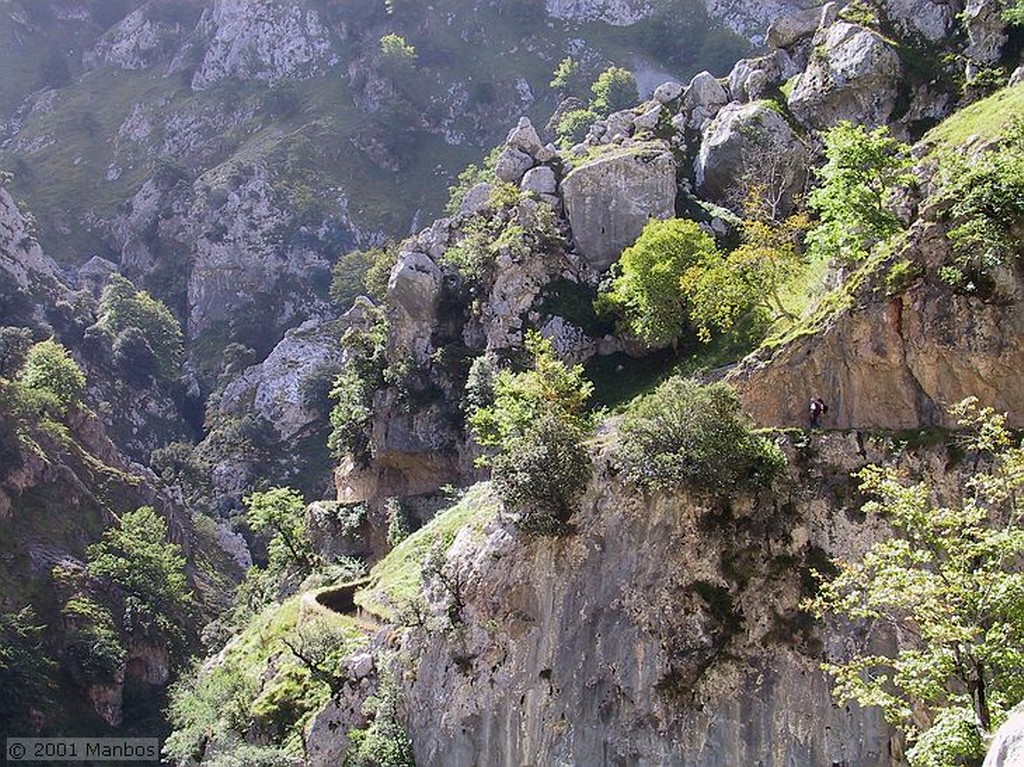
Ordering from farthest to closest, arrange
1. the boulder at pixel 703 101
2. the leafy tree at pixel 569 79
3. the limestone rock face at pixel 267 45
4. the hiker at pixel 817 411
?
the limestone rock face at pixel 267 45 < the leafy tree at pixel 569 79 < the boulder at pixel 703 101 < the hiker at pixel 817 411

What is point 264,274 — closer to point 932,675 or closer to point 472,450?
point 472,450

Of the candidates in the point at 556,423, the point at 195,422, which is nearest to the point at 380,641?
the point at 556,423

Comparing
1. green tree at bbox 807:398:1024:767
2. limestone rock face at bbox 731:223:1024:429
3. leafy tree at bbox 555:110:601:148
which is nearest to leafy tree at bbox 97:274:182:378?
leafy tree at bbox 555:110:601:148

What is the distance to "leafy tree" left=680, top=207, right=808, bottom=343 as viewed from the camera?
37.4 meters

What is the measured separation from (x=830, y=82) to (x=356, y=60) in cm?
9937

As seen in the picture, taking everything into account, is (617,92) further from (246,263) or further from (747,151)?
(747,151)

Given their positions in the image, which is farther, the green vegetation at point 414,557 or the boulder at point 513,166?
the boulder at point 513,166

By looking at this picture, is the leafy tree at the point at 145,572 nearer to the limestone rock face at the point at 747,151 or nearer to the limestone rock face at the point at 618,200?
the limestone rock face at the point at 618,200

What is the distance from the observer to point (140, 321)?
101 metres

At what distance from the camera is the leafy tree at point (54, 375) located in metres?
77.3

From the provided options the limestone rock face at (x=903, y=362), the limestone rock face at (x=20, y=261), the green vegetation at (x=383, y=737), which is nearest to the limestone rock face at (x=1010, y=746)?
the limestone rock face at (x=903, y=362)

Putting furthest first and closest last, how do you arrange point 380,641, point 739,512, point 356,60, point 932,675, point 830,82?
point 356,60 → point 830,82 → point 380,641 → point 739,512 → point 932,675

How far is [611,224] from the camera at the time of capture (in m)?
51.9

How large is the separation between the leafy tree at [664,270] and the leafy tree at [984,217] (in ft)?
44.2
